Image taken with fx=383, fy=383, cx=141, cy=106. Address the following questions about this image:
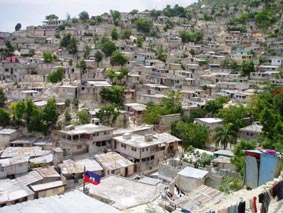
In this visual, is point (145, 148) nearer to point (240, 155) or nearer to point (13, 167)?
point (240, 155)

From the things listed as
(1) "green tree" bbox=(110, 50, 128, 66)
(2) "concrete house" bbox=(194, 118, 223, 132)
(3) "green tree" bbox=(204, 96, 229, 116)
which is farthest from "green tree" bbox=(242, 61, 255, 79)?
(2) "concrete house" bbox=(194, 118, 223, 132)

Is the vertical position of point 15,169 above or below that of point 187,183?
below

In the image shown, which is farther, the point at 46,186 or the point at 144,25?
the point at 144,25

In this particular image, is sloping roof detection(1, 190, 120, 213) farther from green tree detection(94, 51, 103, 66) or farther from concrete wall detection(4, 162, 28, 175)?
green tree detection(94, 51, 103, 66)

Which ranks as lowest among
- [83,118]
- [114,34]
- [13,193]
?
[13,193]

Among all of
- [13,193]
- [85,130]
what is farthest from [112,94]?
[13,193]

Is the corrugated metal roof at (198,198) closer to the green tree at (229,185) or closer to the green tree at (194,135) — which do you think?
the green tree at (229,185)
